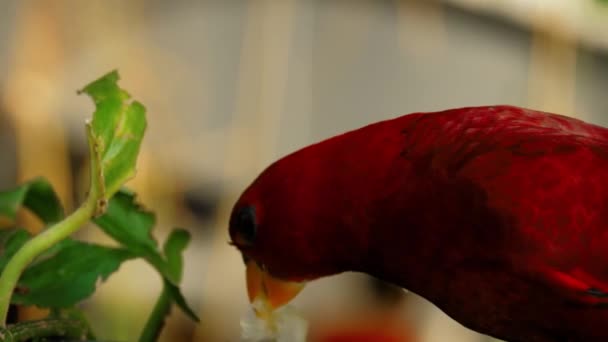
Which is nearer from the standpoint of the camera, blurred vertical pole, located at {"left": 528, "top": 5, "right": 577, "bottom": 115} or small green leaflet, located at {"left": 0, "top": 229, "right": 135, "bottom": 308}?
small green leaflet, located at {"left": 0, "top": 229, "right": 135, "bottom": 308}

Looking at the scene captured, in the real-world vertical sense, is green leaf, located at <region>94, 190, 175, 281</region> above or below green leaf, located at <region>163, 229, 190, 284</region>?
above

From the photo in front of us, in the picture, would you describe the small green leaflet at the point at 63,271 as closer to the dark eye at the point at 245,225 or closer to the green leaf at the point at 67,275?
Result: the green leaf at the point at 67,275

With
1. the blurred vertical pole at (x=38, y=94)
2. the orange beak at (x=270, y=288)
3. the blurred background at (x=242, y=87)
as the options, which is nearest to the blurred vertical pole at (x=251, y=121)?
the blurred background at (x=242, y=87)

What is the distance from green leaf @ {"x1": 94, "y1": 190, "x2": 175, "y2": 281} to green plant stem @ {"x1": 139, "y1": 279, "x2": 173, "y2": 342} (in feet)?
0.06

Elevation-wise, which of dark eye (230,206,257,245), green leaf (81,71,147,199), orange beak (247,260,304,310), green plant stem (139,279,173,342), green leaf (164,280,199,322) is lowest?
orange beak (247,260,304,310)

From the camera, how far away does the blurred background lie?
1.25 meters

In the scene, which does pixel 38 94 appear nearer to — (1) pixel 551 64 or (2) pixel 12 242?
(2) pixel 12 242

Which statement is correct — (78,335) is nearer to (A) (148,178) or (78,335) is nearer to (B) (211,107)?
(A) (148,178)

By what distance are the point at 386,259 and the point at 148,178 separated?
0.88m

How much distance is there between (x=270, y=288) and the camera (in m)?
0.63

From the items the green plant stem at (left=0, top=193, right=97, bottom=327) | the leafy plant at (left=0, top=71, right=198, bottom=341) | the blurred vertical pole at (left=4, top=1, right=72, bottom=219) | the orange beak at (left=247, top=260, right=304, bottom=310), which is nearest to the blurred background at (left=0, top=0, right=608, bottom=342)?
the blurred vertical pole at (left=4, top=1, right=72, bottom=219)

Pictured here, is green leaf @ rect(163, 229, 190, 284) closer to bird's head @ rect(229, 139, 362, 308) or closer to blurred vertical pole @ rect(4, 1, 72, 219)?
bird's head @ rect(229, 139, 362, 308)

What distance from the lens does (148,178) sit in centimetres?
134

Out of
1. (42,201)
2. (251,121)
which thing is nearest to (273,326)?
(42,201)
